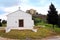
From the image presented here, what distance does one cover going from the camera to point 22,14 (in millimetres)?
38844

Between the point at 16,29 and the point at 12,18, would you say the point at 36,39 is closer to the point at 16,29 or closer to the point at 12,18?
the point at 16,29

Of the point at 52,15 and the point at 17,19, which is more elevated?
the point at 52,15

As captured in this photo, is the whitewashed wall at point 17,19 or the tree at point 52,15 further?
the tree at point 52,15

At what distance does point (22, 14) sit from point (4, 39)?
11034 mm

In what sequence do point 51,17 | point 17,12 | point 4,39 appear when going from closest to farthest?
Answer: point 4,39 → point 17,12 → point 51,17

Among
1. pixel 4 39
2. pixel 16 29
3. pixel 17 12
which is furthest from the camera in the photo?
pixel 17 12

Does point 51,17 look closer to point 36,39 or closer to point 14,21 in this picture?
point 14,21

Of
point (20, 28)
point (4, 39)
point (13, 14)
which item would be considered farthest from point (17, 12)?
point (4, 39)

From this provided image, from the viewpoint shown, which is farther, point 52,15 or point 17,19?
point 52,15

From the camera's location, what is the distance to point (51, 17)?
4775 cm

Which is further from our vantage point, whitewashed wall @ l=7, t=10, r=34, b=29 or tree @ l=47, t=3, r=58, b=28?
tree @ l=47, t=3, r=58, b=28

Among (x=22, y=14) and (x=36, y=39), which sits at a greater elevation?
(x=22, y=14)

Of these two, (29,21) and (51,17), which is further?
(51,17)

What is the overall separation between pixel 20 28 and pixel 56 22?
580 inches
